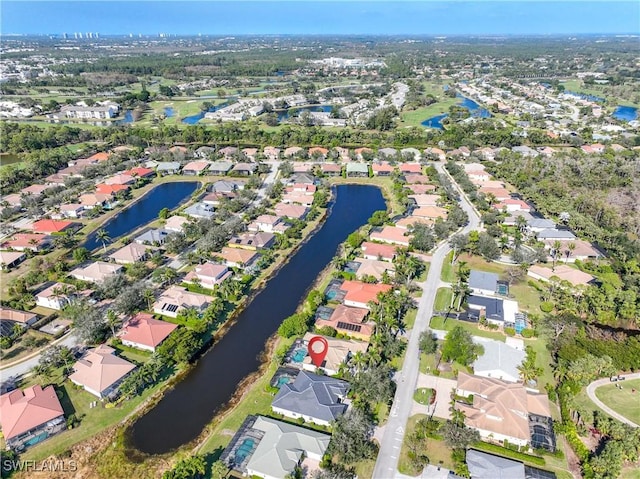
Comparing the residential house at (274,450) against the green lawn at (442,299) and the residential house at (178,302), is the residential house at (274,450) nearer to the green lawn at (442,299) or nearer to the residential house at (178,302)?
the residential house at (178,302)

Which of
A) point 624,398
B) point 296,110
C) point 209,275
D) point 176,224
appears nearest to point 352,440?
point 624,398

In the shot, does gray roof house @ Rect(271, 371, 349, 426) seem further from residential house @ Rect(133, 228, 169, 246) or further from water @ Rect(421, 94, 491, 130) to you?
water @ Rect(421, 94, 491, 130)

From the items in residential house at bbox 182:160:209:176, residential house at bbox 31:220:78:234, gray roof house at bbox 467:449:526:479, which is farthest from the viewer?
residential house at bbox 182:160:209:176

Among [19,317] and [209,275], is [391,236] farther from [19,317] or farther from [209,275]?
[19,317]

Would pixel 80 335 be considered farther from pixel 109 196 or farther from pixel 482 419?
pixel 109 196

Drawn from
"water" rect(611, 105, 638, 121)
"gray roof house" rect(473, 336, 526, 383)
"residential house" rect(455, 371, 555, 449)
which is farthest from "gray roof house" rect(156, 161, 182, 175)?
"water" rect(611, 105, 638, 121)

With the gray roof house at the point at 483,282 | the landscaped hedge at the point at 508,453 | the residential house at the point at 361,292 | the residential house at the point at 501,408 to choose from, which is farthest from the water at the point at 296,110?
the landscaped hedge at the point at 508,453
